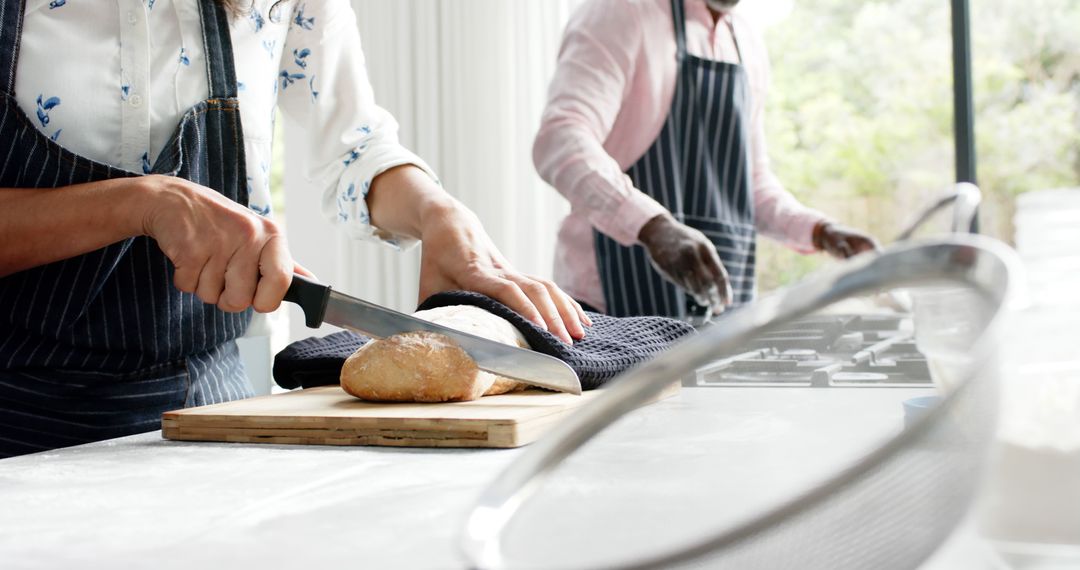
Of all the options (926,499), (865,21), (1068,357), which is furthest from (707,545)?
(865,21)

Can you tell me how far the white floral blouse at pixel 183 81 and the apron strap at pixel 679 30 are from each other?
0.79m

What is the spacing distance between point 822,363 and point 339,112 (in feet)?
2.18

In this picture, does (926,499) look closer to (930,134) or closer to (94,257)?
(94,257)

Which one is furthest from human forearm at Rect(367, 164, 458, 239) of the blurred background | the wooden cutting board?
the blurred background

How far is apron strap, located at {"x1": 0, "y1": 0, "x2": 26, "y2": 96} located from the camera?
925 millimetres

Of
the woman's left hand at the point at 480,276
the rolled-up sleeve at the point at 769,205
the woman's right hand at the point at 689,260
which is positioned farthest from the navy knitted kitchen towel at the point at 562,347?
the rolled-up sleeve at the point at 769,205

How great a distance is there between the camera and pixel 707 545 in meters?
0.28

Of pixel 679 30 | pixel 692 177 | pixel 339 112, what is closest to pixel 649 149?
pixel 692 177

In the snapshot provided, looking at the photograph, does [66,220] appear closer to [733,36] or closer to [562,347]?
[562,347]

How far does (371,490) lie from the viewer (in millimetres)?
583

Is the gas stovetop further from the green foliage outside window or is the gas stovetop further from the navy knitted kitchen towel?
the green foliage outside window

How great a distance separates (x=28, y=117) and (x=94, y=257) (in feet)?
0.48

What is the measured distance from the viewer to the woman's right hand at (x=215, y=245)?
86 centimetres

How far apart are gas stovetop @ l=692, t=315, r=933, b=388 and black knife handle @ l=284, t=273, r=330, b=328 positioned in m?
0.36
